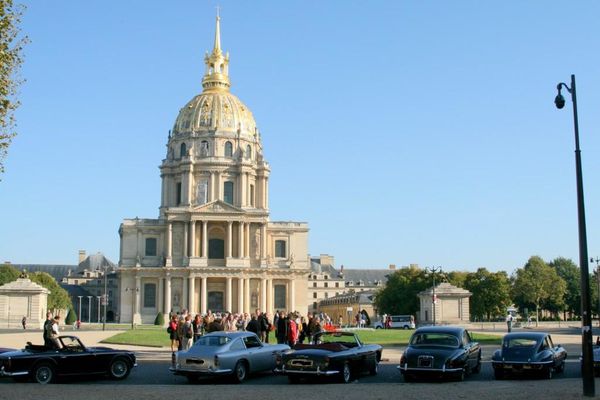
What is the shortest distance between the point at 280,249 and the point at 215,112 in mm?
21256

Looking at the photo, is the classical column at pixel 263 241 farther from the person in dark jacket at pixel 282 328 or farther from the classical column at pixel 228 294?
the person in dark jacket at pixel 282 328

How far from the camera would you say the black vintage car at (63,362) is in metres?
22.0

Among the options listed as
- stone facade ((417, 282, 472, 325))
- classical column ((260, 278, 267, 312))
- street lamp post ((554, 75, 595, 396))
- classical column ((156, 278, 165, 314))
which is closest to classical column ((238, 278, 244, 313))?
classical column ((260, 278, 267, 312))

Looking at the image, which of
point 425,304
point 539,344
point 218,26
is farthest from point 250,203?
point 539,344

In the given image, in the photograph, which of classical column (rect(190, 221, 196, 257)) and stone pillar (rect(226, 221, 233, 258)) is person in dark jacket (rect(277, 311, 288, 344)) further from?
stone pillar (rect(226, 221, 233, 258))

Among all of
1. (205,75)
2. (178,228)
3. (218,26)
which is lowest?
(178,228)

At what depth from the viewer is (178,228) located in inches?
4112

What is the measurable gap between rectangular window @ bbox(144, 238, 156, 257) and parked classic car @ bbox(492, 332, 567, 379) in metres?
85.2

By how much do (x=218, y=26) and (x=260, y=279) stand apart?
1713 inches

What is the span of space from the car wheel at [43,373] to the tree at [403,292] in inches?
3068

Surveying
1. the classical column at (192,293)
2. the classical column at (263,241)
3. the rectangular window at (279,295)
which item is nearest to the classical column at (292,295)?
the rectangular window at (279,295)

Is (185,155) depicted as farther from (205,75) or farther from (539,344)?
(539,344)

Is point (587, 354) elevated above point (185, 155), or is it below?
below

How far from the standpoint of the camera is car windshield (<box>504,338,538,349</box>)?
2372cm
